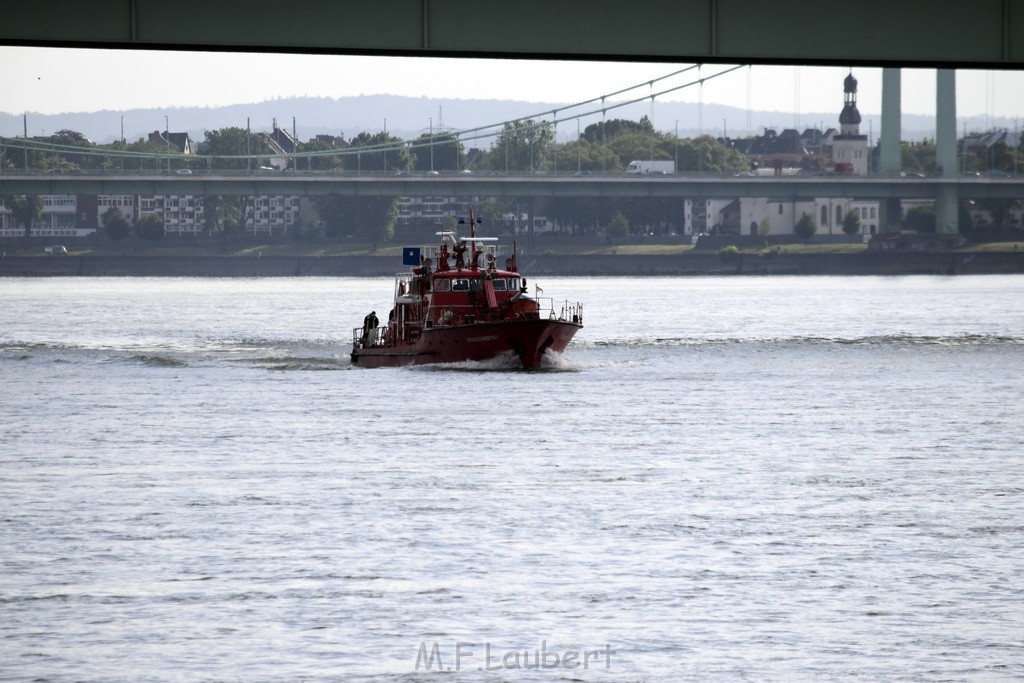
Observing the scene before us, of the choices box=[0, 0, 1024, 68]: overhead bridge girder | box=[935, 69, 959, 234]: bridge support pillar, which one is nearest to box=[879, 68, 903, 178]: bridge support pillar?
box=[935, 69, 959, 234]: bridge support pillar

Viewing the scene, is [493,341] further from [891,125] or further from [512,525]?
[891,125]

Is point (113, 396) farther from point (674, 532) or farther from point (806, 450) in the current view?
point (674, 532)

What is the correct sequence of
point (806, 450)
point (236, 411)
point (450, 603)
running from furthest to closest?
point (236, 411) < point (806, 450) < point (450, 603)

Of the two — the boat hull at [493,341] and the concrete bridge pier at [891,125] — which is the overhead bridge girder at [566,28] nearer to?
the boat hull at [493,341]

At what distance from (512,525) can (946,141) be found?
13970 centimetres

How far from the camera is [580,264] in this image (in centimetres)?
18588

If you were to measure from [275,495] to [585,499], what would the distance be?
4622 mm

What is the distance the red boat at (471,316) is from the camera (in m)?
55.4

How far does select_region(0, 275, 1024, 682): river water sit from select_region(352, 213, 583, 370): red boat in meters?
0.98

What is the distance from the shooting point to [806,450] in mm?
34406

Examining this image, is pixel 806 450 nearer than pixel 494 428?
Yes

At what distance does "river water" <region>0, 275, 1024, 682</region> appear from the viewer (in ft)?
55.4

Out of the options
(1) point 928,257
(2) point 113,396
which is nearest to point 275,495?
(2) point 113,396

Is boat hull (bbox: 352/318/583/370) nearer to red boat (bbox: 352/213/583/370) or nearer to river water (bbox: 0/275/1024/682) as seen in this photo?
red boat (bbox: 352/213/583/370)
